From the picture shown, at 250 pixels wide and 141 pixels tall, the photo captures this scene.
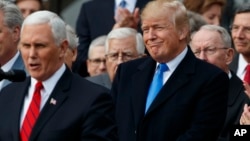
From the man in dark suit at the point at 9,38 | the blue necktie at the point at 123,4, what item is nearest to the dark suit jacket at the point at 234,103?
the man in dark suit at the point at 9,38

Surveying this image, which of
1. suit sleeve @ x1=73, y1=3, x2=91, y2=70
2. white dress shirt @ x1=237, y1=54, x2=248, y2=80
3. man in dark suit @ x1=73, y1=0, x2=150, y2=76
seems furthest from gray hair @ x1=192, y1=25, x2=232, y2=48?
suit sleeve @ x1=73, y1=3, x2=91, y2=70

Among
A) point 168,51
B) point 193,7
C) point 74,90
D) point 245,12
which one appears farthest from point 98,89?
point 193,7

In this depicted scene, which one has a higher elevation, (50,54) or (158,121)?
(50,54)

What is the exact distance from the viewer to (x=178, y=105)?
343 inches

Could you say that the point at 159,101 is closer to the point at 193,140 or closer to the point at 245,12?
the point at 193,140

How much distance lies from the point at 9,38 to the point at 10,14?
219 mm

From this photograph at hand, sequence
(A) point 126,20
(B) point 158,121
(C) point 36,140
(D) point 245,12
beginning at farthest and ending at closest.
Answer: (A) point 126,20, (D) point 245,12, (B) point 158,121, (C) point 36,140

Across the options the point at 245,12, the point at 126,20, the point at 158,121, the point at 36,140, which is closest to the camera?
the point at 36,140

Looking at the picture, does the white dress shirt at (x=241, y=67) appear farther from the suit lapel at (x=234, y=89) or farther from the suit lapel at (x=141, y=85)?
the suit lapel at (x=141, y=85)

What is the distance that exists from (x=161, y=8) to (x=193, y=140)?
45.0 inches

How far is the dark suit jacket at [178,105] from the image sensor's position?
868 centimetres

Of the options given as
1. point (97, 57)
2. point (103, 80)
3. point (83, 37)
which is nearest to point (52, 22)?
point (103, 80)

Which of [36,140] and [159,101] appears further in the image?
[159,101]

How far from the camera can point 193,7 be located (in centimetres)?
1250
